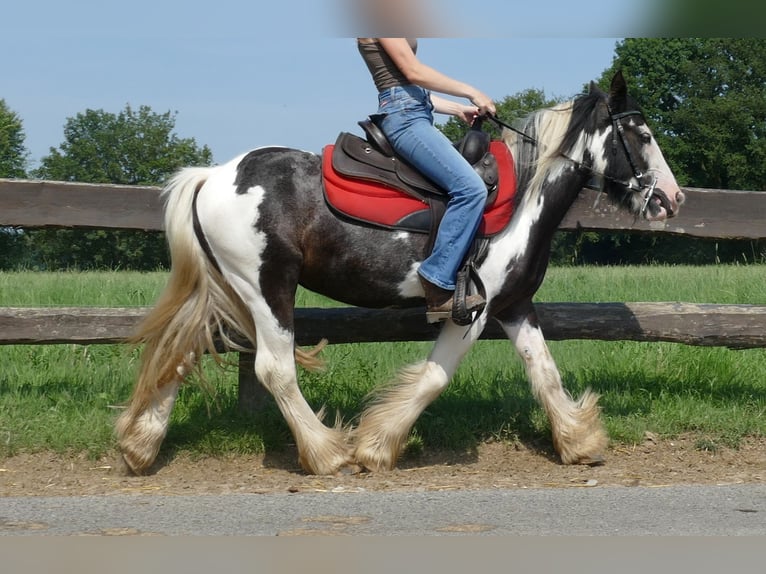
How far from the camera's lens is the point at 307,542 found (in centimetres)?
348

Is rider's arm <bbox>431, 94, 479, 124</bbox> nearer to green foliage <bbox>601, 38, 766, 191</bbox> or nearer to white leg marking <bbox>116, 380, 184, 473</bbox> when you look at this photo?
white leg marking <bbox>116, 380, 184, 473</bbox>

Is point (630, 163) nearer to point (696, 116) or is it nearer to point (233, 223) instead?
point (233, 223)

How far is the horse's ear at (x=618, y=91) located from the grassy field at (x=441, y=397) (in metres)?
2.11

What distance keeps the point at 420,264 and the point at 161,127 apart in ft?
223

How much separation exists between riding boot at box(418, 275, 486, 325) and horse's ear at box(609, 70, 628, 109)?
1467mm

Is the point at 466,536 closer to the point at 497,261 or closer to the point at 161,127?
the point at 497,261

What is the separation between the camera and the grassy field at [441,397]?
19.9ft

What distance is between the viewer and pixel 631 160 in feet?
18.3

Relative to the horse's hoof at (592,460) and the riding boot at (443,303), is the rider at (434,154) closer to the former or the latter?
the riding boot at (443,303)

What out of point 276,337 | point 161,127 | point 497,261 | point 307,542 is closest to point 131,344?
point 276,337

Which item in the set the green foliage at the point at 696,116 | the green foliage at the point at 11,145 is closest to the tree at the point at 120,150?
the green foliage at the point at 11,145

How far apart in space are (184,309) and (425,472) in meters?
1.74

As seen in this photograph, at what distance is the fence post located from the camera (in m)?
6.32

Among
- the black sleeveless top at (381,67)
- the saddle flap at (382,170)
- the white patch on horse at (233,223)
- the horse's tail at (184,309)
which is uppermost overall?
the black sleeveless top at (381,67)
